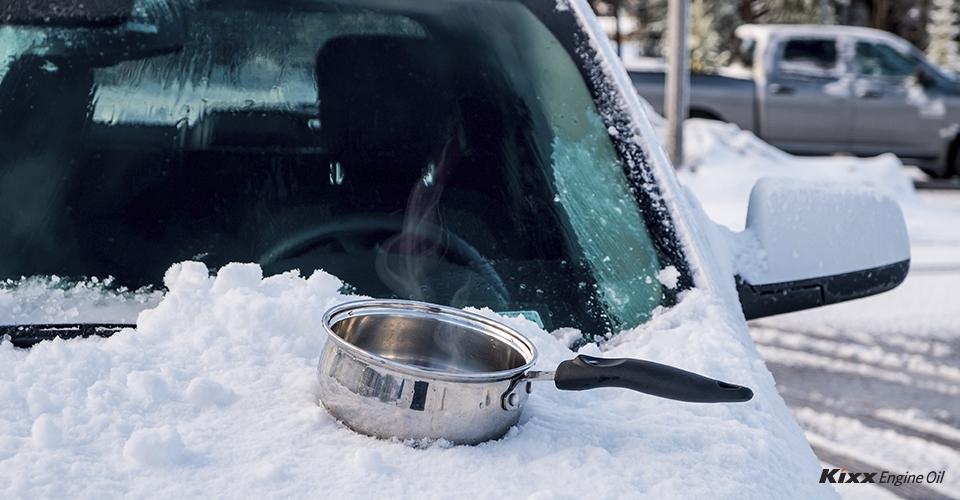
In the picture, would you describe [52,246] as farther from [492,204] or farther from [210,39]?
[492,204]

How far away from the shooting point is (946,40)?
715 inches

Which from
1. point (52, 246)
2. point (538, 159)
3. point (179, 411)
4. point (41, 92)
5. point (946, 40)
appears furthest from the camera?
point (946, 40)

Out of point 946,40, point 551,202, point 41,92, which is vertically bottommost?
point 946,40

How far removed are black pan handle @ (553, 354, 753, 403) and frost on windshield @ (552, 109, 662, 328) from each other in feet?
1.31

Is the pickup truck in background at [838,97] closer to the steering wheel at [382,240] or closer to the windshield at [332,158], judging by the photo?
the windshield at [332,158]

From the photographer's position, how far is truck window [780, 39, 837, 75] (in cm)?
1005

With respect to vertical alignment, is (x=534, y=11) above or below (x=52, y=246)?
above

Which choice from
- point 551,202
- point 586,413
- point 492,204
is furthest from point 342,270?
point 586,413

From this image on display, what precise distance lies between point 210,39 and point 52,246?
460 mm

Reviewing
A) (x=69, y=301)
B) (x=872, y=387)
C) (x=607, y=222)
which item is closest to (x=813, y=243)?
(x=607, y=222)

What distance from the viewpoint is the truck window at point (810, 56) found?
1005 cm

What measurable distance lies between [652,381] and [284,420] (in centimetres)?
43

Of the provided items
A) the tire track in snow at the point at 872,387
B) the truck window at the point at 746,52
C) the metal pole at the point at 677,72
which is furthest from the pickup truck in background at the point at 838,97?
the tire track in snow at the point at 872,387

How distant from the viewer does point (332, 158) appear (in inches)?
63.2
